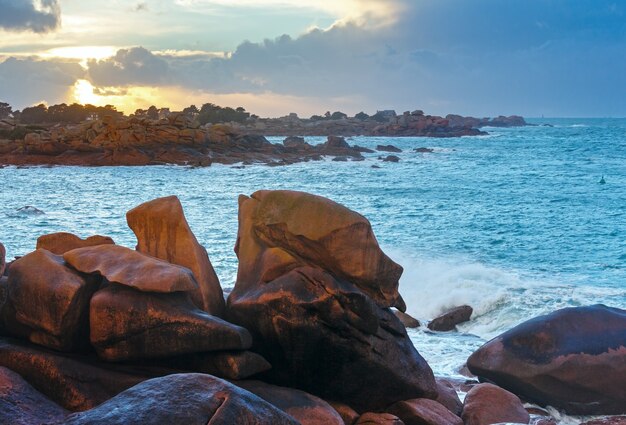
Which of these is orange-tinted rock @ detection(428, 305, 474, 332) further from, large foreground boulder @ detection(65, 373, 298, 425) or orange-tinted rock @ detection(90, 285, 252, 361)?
large foreground boulder @ detection(65, 373, 298, 425)

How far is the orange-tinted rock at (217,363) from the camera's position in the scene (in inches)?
342

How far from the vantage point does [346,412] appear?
9500mm

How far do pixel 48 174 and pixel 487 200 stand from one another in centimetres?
2917

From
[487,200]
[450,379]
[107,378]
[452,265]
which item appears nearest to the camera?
[107,378]

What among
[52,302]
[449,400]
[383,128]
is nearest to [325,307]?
[449,400]

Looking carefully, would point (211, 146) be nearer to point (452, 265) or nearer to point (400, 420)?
point (452, 265)

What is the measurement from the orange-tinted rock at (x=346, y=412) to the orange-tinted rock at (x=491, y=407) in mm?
A: 1742

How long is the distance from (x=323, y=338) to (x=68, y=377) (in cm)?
287

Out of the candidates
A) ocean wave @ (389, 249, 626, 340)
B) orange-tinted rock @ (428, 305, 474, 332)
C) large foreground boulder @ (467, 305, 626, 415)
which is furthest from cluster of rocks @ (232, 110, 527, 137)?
large foreground boulder @ (467, 305, 626, 415)

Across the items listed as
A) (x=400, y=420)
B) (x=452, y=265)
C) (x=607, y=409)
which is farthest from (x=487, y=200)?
(x=400, y=420)

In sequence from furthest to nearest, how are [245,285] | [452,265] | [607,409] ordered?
1. [452,265]
2. [607,409]
3. [245,285]

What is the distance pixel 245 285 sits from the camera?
10234 mm

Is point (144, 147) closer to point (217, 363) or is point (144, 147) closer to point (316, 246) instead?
point (316, 246)

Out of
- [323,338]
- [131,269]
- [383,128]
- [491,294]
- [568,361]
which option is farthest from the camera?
[383,128]
